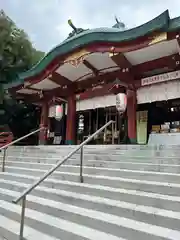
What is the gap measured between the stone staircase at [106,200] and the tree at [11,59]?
9600mm

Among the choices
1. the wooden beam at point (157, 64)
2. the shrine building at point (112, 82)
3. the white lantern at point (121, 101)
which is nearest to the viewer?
the shrine building at point (112, 82)

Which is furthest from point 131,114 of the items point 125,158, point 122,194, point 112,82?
point 122,194

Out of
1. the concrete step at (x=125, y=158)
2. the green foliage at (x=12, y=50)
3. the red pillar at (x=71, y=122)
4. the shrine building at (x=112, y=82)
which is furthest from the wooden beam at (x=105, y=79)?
the green foliage at (x=12, y=50)

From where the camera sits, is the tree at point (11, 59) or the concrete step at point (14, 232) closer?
the concrete step at point (14, 232)

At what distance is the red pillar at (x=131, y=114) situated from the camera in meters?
9.14

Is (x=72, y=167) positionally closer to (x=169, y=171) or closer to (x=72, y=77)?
(x=169, y=171)

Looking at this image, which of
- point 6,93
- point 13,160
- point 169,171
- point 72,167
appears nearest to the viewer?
point 169,171

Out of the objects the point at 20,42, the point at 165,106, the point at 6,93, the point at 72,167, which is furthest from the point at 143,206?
the point at 20,42

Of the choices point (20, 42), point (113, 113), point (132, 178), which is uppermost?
point (20, 42)

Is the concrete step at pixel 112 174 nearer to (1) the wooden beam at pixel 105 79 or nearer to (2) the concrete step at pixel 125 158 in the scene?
(2) the concrete step at pixel 125 158

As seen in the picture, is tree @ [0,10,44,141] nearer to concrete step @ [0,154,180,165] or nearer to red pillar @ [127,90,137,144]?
red pillar @ [127,90,137,144]

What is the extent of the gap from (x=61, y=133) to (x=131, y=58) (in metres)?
5.68

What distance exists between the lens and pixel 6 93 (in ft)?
45.6

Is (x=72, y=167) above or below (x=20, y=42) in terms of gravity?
below
